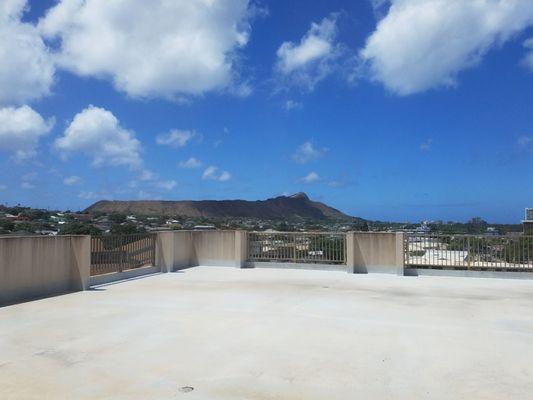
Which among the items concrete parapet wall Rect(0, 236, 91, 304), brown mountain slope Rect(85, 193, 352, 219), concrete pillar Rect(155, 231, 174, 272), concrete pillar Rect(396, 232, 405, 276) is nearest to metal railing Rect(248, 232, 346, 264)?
concrete pillar Rect(396, 232, 405, 276)

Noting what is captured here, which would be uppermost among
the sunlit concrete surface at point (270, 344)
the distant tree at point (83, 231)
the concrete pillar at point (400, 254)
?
the distant tree at point (83, 231)

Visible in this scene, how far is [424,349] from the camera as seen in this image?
22.1 feet

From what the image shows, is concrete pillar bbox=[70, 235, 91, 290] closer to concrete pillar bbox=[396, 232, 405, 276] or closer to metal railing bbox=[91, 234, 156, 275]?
metal railing bbox=[91, 234, 156, 275]

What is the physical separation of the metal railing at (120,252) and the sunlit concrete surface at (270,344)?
1360 mm

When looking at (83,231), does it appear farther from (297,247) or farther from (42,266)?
(297,247)

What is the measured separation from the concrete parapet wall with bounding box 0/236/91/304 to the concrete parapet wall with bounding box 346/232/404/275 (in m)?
7.69

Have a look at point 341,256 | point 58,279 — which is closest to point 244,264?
point 341,256

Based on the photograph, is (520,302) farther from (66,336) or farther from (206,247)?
(206,247)

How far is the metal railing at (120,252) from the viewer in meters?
13.0

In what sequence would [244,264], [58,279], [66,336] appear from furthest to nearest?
[244,264]
[58,279]
[66,336]

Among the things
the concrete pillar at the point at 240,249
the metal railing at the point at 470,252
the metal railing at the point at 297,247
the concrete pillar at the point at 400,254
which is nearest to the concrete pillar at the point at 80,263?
the concrete pillar at the point at 240,249

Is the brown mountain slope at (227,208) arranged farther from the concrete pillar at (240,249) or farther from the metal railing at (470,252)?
the metal railing at (470,252)

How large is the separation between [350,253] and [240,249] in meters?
3.69

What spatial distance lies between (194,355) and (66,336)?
7.19ft
